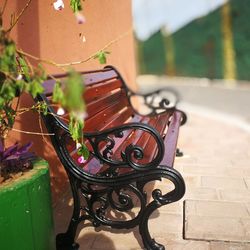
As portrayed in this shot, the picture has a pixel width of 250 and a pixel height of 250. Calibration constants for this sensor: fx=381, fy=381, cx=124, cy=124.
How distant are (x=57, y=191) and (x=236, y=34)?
17009 millimetres

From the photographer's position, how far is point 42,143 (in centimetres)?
301

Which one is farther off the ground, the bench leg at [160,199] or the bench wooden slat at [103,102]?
the bench wooden slat at [103,102]

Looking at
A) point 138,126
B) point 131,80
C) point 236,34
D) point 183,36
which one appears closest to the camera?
point 138,126

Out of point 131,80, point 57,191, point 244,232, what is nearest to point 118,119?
point 57,191

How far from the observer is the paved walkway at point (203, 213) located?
260 cm

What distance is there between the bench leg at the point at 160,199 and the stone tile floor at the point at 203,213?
13cm

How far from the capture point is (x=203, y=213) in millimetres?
3039

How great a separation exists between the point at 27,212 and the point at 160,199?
0.79m

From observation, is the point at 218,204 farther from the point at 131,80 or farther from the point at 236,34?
the point at 236,34

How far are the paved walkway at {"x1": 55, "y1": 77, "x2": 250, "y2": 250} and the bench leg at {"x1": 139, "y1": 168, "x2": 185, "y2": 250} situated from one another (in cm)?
14

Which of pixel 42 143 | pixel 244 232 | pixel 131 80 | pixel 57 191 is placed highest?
pixel 131 80

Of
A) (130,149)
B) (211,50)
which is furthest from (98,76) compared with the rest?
(211,50)

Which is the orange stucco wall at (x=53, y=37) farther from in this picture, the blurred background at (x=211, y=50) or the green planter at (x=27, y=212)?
the blurred background at (x=211, y=50)

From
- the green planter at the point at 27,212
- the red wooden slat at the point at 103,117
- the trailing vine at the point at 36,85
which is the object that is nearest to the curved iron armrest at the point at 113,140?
the trailing vine at the point at 36,85
